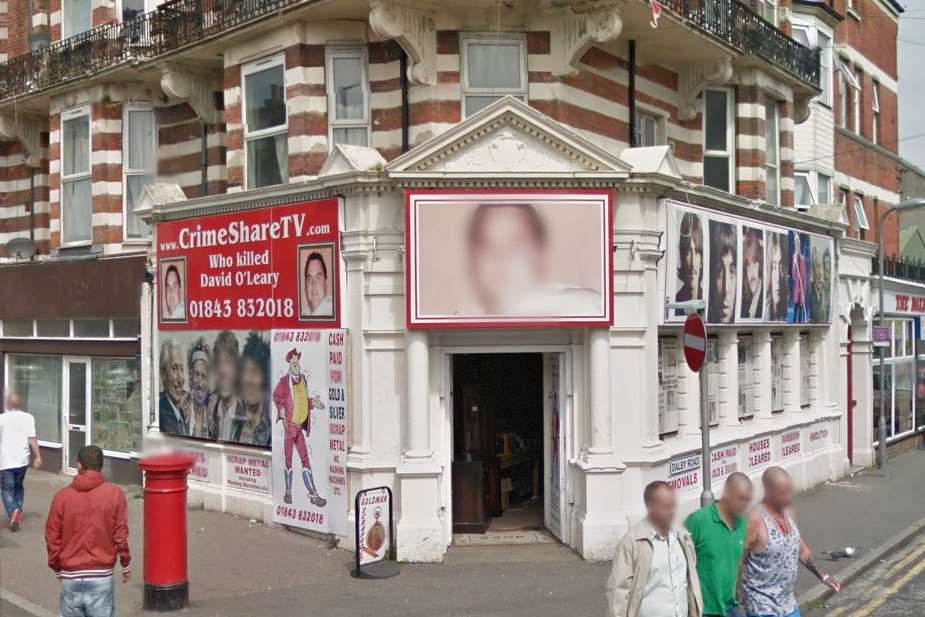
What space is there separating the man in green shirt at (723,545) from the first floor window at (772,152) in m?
13.1

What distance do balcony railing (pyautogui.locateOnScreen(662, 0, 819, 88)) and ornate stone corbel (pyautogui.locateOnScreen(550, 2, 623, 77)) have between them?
4.70 ft

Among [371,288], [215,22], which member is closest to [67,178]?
[215,22]

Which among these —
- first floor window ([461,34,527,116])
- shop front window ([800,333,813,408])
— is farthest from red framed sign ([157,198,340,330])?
shop front window ([800,333,813,408])

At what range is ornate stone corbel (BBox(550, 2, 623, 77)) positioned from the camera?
13.5 metres

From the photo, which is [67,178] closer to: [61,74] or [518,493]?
[61,74]

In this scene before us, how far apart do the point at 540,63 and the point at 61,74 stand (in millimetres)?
9576

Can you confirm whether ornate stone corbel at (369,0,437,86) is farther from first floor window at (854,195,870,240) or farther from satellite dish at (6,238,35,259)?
first floor window at (854,195,870,240)

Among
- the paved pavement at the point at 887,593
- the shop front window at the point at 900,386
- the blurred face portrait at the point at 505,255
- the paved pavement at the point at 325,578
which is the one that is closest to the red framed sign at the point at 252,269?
the blurred face portrait at the point at 505,255

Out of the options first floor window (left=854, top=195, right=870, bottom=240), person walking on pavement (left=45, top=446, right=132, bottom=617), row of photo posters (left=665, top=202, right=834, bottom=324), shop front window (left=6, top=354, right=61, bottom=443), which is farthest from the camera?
first floor window (left=854, top=195, right=870, bottom=240)

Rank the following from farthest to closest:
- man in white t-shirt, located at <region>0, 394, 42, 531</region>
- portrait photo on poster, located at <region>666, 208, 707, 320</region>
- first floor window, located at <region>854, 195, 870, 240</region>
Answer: first floor window, located at <region>854, 195, 870, 240</region> < portrait photo on poster, located at <region>666, 208, 707, 320</region> < man in white t-shirt, located at <region>0, 394, 42, 531</region>

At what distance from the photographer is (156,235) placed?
1600 centimetres

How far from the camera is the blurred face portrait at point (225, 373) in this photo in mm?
14789

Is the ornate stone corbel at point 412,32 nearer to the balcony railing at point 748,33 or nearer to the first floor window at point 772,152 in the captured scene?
the balcony railing at point 748,33

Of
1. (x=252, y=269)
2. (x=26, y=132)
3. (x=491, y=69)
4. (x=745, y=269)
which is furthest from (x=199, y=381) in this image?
(x=745, y=269)
